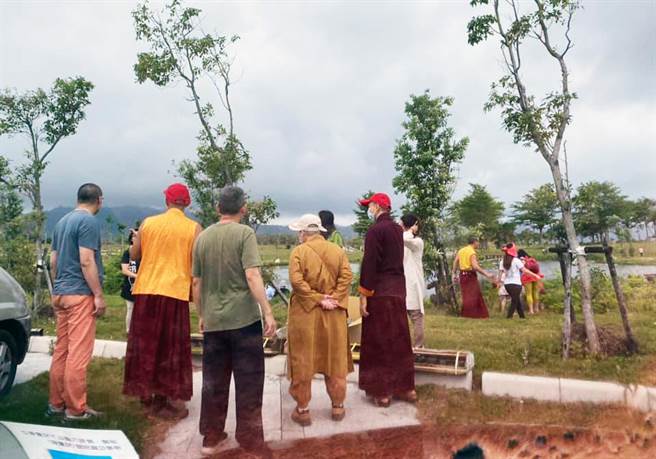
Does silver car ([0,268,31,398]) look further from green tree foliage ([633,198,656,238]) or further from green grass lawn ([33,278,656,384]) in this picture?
green tree foliage ([633,198,656,238])

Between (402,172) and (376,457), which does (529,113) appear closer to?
(402,172)

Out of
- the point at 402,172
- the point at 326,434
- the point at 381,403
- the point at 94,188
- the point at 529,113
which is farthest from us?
the point at 402,172

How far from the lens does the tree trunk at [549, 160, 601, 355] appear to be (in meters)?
4.09

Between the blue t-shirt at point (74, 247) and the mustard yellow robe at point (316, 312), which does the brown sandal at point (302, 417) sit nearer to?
the mustard yellow robe at point (316, 312)

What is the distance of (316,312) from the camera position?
10.7 feet

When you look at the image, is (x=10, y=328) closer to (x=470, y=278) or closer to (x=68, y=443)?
(x=68, y=443)

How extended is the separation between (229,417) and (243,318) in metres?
0.94

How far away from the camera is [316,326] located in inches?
130

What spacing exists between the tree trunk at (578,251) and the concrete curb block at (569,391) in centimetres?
103

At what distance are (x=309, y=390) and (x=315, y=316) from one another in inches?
20.0

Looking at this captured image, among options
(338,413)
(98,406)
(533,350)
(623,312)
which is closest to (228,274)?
(338,413)

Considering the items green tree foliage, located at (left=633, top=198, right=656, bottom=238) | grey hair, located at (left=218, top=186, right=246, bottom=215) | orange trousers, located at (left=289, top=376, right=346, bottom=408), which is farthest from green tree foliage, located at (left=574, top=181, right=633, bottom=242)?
grey hair, located at (left=218, top=186, right=246, bottom=215)

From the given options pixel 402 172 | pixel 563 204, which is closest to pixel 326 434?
pixel 563 204

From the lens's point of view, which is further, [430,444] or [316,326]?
[316,326]
